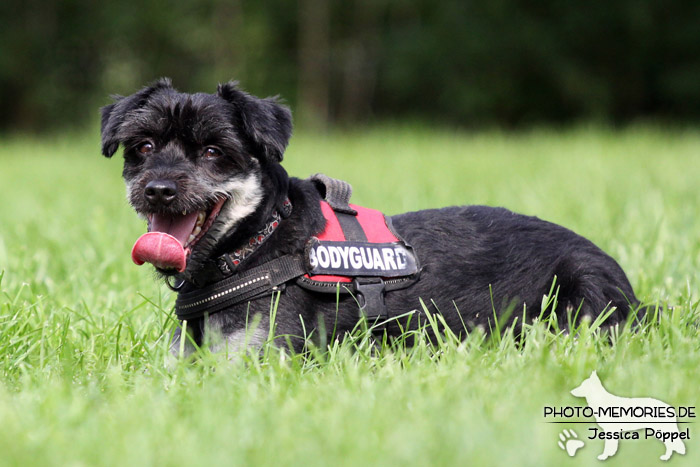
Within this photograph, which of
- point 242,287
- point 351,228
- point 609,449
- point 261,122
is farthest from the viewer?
point 351,228

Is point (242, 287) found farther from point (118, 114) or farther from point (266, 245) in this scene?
point (118, 114)

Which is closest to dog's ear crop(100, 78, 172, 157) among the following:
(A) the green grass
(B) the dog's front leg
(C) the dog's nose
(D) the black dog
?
(D) the black dog

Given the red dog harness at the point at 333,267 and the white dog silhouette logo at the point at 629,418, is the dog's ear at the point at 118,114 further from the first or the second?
the white dog silhouette logo at the point at 629,418

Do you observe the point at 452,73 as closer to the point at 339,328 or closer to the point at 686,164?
the point at 686,164

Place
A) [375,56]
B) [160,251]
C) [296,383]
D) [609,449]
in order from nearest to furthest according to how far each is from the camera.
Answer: [609,449] < [296,383] < [160,251] < [375,56]

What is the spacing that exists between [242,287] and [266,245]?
27cm

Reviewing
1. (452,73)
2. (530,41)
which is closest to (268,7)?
(452,73)

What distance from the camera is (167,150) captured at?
375 centimetres

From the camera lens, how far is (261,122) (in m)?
3.72

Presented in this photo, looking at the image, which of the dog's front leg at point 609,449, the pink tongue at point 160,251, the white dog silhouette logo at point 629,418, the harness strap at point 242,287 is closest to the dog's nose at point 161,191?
the pink tongue at point 160,251

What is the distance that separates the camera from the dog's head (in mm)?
3549

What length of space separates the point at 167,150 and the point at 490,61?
26.7 meters

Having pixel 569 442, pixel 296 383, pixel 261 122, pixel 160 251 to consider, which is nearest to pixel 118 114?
pixel 261 122

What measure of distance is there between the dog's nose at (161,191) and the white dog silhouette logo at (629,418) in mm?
1989
